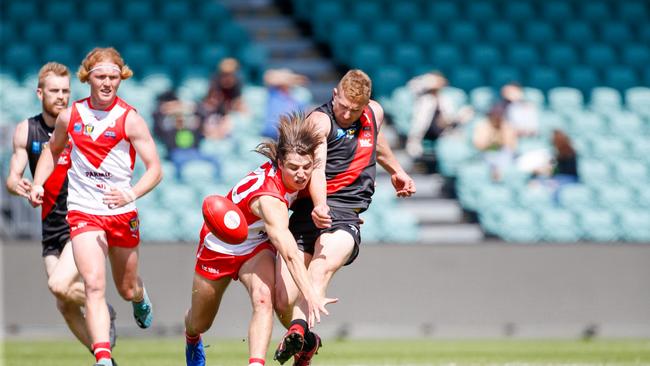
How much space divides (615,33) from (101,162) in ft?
44.9

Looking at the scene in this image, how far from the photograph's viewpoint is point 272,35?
62.8 feet

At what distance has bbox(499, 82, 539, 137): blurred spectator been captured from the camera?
16453 mm

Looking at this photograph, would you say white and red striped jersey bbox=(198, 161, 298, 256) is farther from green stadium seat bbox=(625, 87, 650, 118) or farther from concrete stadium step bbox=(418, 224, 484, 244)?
green stadium seat bbox=(625, 87, 650, 118)

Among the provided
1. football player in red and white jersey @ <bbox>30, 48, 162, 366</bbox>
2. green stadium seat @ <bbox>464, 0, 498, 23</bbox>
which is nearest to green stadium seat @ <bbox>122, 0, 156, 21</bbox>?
green stadium seat @ <bbox>464, 0, 498, 23</bbox>

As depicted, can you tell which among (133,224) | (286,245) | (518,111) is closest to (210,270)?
(286,245)

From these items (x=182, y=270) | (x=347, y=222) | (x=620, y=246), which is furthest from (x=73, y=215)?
(x=620, y=246)

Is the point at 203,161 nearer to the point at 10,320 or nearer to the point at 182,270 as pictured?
the point at 182,270

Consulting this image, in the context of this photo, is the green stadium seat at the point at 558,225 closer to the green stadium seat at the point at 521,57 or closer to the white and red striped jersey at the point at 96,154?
the green stadium seat at the point at 521,57

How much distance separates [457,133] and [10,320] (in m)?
6.65

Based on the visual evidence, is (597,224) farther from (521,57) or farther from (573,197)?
(521,57)

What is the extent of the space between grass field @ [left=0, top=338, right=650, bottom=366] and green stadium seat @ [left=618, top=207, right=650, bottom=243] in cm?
269

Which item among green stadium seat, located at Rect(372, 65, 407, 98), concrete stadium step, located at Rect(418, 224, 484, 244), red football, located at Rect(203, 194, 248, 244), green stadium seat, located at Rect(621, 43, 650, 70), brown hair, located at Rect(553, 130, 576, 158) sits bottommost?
red football, located at Rect(203, 194, 248, 244)

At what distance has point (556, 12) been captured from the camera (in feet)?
65.1

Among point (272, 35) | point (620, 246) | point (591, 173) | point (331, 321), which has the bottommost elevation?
point (331, 321)
